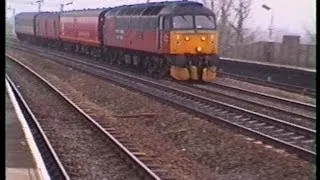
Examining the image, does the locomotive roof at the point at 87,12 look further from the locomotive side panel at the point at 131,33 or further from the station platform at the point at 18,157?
the station platform at the point at 18,157

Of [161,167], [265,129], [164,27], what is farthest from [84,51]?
[161,167]

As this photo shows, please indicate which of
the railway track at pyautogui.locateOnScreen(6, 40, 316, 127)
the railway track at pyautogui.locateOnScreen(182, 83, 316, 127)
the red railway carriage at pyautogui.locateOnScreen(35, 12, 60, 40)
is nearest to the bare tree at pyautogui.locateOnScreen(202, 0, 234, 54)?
the red railway carriage at pyautogui.locateOnScreen(35, 12, 60, 40)

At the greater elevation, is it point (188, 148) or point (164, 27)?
point (164, 27)

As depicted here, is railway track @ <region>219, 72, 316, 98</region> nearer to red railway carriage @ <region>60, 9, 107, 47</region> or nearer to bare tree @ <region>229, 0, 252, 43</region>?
red railway carriage @ <region>60, 9, 107, 47</region>

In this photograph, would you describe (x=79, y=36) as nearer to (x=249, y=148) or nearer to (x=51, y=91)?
(x=51, y=91)

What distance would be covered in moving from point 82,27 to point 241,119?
23402 millimetres

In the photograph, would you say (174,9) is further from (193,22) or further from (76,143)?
(76,143)

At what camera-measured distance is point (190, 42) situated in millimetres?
20297

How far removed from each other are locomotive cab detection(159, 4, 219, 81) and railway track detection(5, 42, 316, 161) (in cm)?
112

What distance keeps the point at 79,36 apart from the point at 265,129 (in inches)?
1010

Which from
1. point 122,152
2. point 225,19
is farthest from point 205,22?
point 225,19

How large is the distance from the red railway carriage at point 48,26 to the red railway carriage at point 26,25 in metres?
1.88

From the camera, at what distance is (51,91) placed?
19047mm

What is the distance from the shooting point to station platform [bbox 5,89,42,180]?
675cm
